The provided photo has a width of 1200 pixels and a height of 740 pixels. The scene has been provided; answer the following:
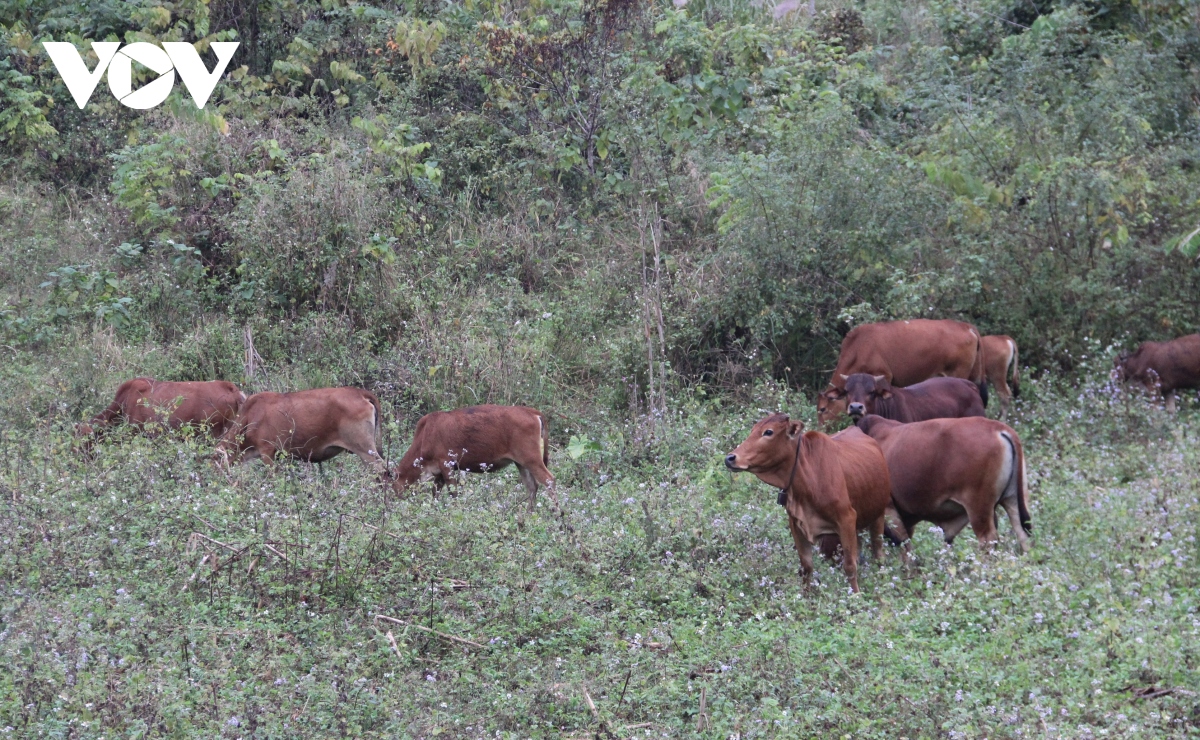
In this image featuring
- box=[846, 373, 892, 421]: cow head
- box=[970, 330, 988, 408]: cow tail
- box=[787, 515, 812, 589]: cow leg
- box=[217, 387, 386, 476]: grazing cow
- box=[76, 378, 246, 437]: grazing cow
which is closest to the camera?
box=[787, 515, 812, 589]: cow leg

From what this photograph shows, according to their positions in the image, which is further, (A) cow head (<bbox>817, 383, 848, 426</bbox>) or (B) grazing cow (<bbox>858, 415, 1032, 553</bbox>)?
(A) cow head (<bbox>817, 383, 848, 426</bbox>)

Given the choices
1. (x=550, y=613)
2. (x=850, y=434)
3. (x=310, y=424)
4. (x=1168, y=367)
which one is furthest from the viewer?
(x=1168, y=367)

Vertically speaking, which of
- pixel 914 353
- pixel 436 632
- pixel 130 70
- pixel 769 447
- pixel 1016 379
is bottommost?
pixel 1016 379

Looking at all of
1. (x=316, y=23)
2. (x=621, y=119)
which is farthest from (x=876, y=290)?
(x=316, y=23)

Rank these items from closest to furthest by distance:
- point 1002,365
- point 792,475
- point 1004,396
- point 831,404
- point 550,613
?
1. point 550,613
2. point 792,475
3. point 831,404
4. point 1002,365
5. point 1004,396

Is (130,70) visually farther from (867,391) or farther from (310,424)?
(867,391)

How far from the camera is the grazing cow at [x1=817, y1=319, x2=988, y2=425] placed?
1208 centimetres

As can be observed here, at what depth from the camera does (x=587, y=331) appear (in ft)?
46.1

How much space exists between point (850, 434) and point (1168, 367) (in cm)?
470

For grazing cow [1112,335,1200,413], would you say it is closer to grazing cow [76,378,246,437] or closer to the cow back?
the cow back

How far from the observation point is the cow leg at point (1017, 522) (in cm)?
838

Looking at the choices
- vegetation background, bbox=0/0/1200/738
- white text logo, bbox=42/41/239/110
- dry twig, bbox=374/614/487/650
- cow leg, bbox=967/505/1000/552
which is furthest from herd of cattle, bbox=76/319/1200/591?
white text logo, bbox=42/41/239/110

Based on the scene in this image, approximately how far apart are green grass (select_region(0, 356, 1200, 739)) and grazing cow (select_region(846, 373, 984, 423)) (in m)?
1.23

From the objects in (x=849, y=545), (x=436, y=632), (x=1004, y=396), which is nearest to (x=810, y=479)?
(x=849, y=545)
